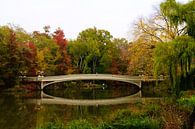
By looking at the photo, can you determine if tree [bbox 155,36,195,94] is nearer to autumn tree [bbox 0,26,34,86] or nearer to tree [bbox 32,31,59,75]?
autumn tree [bbox 0,26,34,86]

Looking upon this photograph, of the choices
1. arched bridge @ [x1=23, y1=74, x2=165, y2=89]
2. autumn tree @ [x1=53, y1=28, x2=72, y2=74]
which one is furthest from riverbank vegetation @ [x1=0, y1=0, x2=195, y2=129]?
arched bridge @ [x1=23, y1=74, x2=165, y2=89]

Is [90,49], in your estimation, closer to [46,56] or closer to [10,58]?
[46,56]

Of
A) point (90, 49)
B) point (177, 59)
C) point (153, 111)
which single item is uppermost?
point (90, 49)

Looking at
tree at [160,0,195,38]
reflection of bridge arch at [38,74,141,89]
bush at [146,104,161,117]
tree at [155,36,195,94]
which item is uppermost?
tree at [160,0,195,38]

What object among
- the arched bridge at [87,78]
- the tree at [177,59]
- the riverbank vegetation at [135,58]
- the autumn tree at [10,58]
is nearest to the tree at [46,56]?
the riverbank vegetation at [135,58]

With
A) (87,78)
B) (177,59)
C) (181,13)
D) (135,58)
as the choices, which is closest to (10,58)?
(87,78)

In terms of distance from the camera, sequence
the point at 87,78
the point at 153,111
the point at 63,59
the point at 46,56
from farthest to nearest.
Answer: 1. the point at 63,59
2. the point at 46,56
3. the point at 87,78
4. the point at 153,111

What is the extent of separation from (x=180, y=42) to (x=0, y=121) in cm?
979

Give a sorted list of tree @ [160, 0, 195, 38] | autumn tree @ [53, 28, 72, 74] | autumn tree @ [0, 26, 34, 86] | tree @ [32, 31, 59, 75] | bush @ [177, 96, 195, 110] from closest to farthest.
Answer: bush @ [177, 96, 195, 110]
tree @ [160, 0, 195, 38]
autumn tree @ [0, 26, 34, 86]
tree @ [32, 31, 59, 75]
autumn tree @ [53, 28, 72, 74]

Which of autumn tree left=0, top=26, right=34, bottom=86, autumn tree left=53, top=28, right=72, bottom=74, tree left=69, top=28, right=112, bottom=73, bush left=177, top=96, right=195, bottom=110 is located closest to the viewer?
bush left=177, top=96, right=195, bottom=110

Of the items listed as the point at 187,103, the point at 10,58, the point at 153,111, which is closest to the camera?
the point at 153,111

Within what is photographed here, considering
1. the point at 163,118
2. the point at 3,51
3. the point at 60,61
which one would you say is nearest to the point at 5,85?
the point at 3,51

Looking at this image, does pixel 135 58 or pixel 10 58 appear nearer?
pixel 135 58

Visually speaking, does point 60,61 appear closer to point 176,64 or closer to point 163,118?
point 176,64
